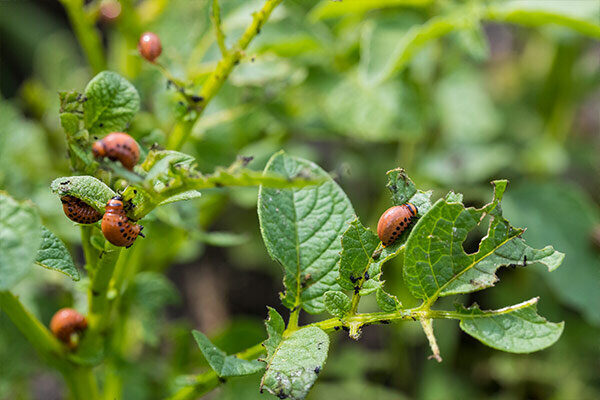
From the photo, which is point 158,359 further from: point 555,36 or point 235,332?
point 555,36

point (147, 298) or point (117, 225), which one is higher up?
point (117, 225)

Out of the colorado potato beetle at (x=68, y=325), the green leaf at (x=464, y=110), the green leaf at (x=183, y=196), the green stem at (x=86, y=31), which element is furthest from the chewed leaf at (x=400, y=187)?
the green leaf at (x=464, y=110)

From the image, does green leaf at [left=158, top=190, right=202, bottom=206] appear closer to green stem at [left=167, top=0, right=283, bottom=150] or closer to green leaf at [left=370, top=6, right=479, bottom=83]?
green stem at [left=167, top=0, right=283, bottom=150]

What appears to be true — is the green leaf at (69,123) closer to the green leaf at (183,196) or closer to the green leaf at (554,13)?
the green leaf at (183,196)

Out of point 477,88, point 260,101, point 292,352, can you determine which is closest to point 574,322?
point 477,88

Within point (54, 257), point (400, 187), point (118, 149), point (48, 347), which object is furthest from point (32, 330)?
point (400, 187)

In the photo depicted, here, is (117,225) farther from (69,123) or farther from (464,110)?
(464,110)

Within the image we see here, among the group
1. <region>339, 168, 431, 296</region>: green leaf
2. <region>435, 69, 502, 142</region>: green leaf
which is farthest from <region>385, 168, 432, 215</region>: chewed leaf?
<region>435, 69, 502, 142</region>: green leaf
